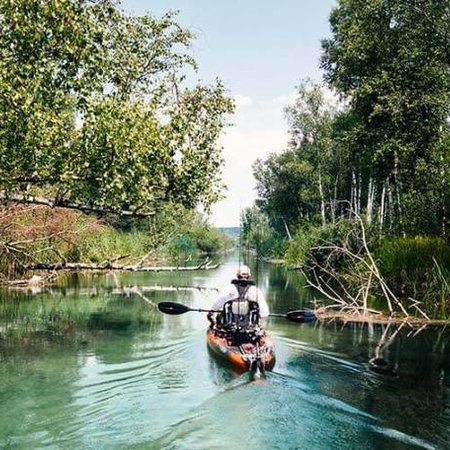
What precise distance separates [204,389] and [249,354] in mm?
1010

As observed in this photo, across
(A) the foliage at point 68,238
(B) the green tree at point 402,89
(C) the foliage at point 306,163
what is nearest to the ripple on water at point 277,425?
(A) the foliage at point 68,238

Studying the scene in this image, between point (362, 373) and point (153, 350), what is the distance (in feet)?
15.7

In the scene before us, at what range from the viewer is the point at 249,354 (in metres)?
10.0

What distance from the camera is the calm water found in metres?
7.18

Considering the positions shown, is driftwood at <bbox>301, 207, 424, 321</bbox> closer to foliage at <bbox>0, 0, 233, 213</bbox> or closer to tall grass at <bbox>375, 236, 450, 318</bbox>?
tall grass at <bbox>375, 236, 450, 318</bbox>

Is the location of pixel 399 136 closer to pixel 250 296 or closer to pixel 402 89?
pixel 402 89

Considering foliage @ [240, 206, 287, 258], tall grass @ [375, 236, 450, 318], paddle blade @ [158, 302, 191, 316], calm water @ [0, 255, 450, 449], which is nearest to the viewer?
calm water @ [0, 255, 450, 449]

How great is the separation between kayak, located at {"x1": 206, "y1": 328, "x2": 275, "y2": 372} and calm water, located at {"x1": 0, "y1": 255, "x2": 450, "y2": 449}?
25 centimetres

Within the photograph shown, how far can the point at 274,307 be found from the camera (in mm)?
19984

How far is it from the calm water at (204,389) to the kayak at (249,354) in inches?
9.8

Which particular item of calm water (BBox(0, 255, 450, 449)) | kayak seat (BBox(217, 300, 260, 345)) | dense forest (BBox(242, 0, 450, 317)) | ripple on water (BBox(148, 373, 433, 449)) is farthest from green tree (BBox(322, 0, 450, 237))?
ripple on water (BBox(148, 373, 433, 449))

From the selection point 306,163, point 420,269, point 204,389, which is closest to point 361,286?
point 420,269

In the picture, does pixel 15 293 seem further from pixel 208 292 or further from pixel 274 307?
pixel 274 307

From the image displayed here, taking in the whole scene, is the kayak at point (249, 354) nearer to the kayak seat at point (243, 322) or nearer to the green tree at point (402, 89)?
the kayak seat at point (243, 322)
